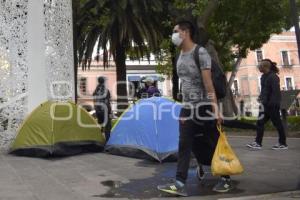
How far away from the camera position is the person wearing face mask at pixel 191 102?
5836mm

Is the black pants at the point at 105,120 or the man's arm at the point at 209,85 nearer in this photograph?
the man's arm at the point at 209,85

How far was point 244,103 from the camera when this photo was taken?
66500 mm

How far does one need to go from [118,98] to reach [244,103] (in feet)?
151

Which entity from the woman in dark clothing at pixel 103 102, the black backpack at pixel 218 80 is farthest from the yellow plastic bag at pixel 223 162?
the woman in dark clothing at pixel 103 102

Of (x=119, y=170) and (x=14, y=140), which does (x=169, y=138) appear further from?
(x=14, y=140)

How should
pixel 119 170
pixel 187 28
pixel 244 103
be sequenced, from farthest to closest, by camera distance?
pixel 244 103 < pixel 119 170 < pixel 187 28

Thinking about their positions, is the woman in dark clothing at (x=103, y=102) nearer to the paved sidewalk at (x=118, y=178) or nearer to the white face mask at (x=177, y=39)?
the paved sidewalk at (x=118, y=178)

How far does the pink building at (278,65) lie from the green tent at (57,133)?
197 ft

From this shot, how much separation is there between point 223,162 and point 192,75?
1083 mm

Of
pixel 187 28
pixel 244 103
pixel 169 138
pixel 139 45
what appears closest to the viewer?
pixel 187 28

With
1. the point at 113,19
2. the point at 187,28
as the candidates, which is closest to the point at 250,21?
the point at 113,19

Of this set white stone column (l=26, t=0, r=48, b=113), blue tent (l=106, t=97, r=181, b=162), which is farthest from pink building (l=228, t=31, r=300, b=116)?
blue tent (l=106, t=97, r=181, b=162)

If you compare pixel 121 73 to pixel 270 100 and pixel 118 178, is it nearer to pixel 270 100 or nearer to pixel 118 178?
pixel 270 100

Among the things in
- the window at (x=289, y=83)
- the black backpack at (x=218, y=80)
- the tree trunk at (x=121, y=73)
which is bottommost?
the black backpack at (x=218, y=80)
